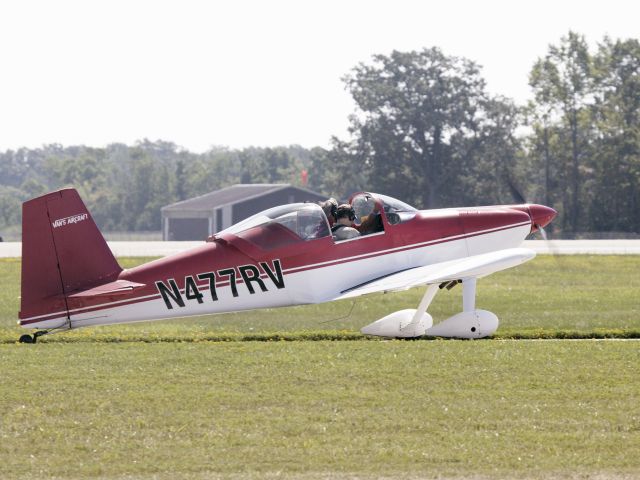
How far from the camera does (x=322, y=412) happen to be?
1114cm

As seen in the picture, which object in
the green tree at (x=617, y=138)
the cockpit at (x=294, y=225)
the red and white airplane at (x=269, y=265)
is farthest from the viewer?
the green tree at (x=617, y=138)

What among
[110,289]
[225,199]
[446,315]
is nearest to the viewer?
[110,289]

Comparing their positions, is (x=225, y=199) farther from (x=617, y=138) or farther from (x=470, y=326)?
(x=470, y=326)

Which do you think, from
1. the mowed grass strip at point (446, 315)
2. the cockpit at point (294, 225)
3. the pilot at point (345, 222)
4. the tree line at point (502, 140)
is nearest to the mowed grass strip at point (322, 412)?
the cockpit at point (294, 225)

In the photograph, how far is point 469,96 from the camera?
Result: 87.8 m

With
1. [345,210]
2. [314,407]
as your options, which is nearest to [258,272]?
[345,210]

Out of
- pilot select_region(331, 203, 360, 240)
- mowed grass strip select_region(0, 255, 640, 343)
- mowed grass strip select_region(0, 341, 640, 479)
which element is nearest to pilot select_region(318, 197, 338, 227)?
pilot select_region(331, 203, 360, 240)

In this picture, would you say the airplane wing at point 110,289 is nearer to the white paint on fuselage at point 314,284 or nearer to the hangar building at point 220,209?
the white paint on fuselage at point 314,284

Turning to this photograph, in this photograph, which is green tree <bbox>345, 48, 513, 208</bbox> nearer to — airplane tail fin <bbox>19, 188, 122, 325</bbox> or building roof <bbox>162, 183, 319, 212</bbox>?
building roof <bbox>162, 183, 319, 212</bbox>

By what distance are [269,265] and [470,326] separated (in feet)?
9.99

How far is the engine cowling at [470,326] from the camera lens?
16.2 metres

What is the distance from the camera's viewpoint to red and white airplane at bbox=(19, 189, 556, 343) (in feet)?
47.6

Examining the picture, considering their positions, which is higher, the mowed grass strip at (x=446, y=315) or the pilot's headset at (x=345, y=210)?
the pilot's headset at (x=345, y=210)

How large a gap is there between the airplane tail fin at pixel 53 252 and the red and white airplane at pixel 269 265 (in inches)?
0.5
